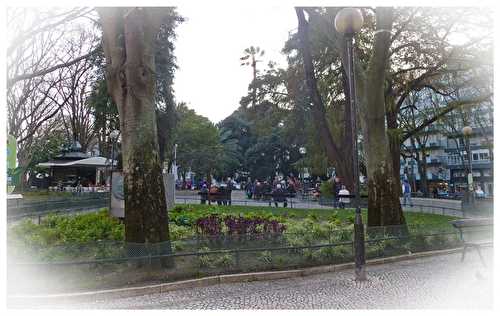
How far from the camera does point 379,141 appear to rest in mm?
9188

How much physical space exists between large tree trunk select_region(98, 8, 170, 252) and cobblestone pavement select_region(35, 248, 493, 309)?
4.63ft

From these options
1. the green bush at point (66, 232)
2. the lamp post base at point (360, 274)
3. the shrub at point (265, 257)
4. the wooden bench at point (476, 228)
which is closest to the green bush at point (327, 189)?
the wooden bench at point (476, 228)

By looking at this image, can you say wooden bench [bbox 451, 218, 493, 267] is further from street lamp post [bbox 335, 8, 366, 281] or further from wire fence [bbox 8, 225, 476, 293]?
street lamp post [bbox 335, 8, 366, 281]

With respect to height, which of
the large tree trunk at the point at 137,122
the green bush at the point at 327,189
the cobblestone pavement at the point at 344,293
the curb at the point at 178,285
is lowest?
the cobblestone pavement at the point at 344,293

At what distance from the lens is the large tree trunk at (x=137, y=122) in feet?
21.4

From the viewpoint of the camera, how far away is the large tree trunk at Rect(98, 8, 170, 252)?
6516mm

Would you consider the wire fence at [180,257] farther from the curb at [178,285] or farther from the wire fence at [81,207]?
the wire fence at [81,207]

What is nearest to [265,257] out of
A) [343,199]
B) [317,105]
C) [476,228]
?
[476,228]

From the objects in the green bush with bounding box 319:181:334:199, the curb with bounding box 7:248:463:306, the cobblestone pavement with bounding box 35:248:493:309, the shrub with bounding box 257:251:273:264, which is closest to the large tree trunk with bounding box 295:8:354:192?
the curb with bounding box 7:248:463:306

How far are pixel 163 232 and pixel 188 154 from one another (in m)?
41.0

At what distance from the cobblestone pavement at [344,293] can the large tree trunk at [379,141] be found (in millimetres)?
2374

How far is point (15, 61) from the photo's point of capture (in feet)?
51.6

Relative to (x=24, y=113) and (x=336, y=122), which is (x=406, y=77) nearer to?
(x=336, y=122)

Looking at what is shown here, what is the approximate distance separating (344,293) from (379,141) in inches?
199
